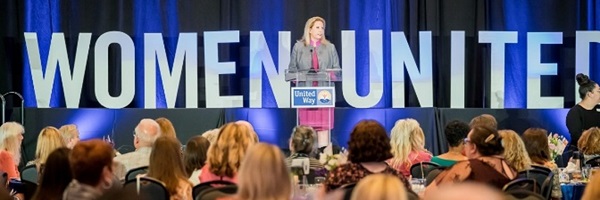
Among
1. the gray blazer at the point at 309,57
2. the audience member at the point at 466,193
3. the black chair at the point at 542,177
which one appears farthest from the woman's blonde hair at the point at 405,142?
the audience member at the point at 466,193

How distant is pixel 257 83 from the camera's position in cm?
1179

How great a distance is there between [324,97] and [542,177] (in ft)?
9.11

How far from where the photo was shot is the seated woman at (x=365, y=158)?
17.7ft

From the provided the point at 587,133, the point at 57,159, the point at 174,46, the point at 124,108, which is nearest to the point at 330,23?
the point at 174,46

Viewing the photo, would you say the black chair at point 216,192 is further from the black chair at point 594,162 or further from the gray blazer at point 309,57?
the gray blazer at point 309,57

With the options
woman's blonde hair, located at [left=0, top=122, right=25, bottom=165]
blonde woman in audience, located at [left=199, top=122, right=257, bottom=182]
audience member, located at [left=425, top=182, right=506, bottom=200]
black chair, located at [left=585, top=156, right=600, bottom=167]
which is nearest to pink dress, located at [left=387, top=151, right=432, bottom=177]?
Result: black chair, located at [left=585, top=156, right=600, bottom=167]

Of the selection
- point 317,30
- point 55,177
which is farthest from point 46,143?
point 317,30

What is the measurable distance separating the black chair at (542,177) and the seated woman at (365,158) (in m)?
1.32

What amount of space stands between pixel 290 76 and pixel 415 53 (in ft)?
9.22

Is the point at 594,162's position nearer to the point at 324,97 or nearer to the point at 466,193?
the point at 324,97

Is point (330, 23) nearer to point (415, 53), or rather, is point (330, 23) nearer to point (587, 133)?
point (415, 53)

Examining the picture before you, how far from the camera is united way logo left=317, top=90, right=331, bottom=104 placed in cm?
890

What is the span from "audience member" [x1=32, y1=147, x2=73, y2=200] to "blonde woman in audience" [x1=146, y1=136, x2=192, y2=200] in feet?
3.74

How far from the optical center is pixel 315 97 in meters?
8.88
